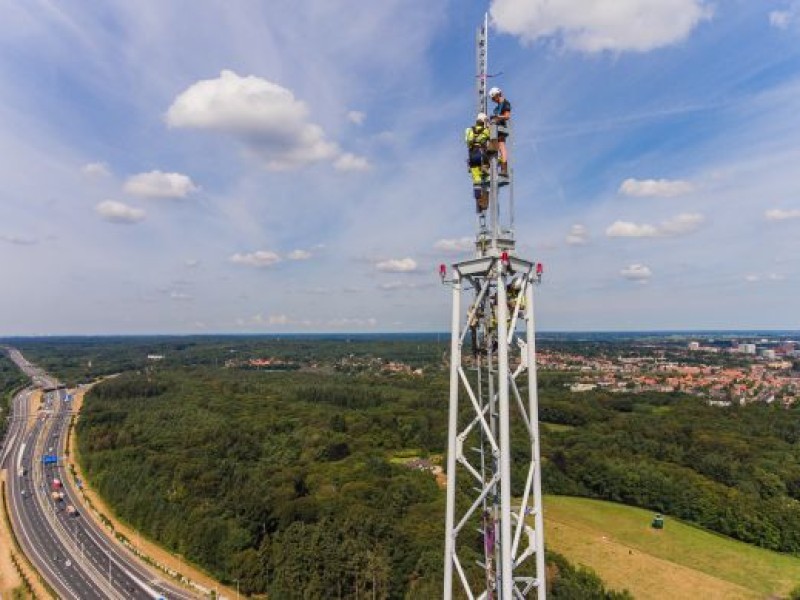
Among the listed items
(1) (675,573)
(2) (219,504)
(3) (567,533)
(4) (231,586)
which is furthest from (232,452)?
(1) (675,573)

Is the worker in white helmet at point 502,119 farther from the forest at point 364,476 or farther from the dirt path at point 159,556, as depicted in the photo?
the dirt path at point 159,556

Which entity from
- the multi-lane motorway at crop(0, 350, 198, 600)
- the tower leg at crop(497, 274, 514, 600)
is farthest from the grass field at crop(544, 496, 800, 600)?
the tower leg at crop(497, 274, 514, 600)

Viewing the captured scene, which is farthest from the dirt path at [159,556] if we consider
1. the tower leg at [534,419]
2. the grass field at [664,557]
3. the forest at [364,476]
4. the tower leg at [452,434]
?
the tower leg at [534,419]

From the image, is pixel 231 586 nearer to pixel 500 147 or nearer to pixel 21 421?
pixel 500 147

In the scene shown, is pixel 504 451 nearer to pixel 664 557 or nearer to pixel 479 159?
pixel 479 159

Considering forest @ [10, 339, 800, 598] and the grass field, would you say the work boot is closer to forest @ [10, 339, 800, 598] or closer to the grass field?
forest @ [10, 339, 800, 598]

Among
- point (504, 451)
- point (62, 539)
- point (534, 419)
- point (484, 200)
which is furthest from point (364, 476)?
point (484, 200)
